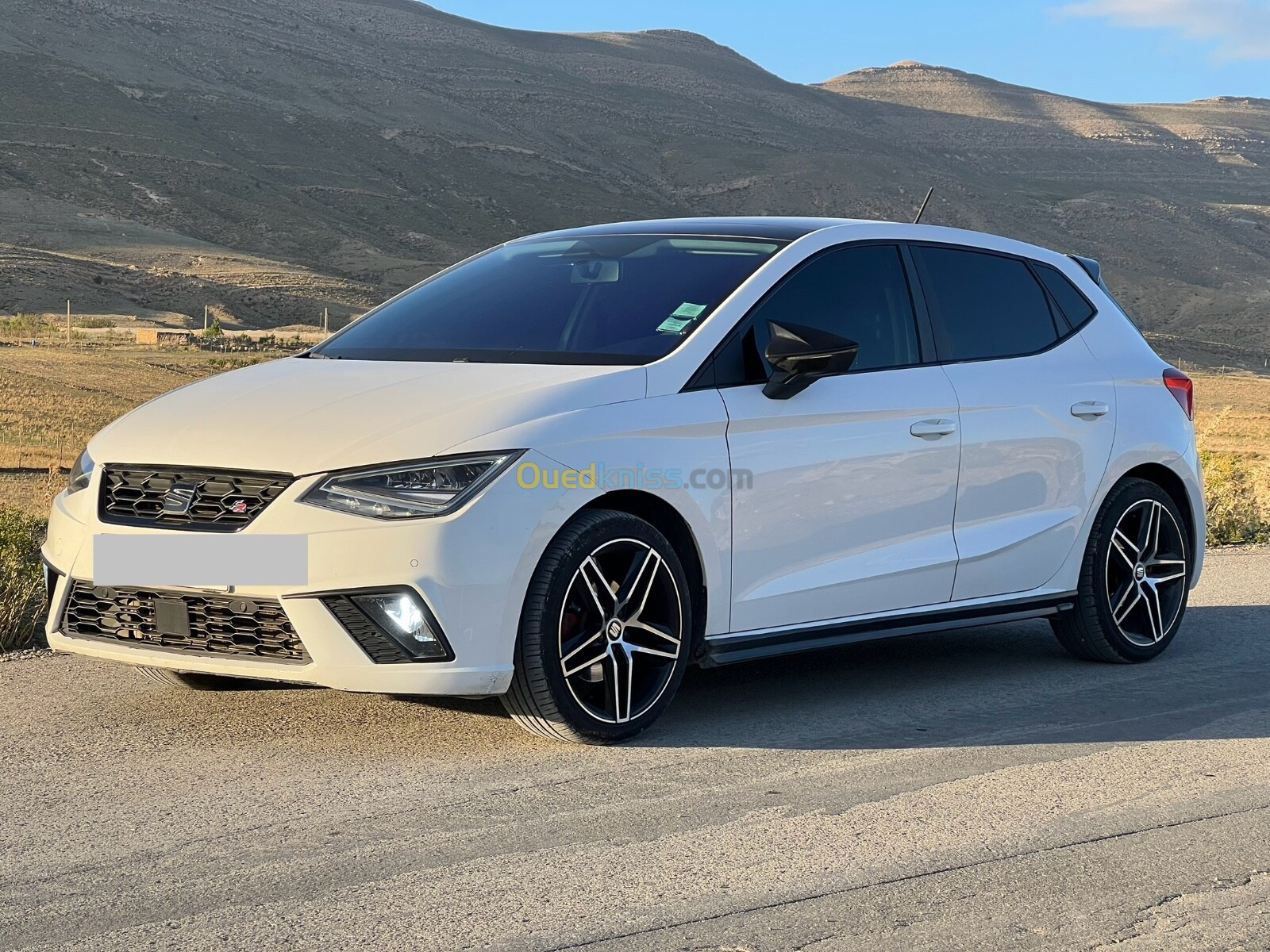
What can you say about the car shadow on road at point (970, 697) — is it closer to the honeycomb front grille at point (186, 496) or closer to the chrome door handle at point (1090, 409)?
the chrome door handle at point (1090, 409)

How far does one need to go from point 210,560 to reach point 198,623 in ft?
0.71

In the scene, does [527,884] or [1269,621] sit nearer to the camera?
[527,884]

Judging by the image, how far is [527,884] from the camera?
164 inches

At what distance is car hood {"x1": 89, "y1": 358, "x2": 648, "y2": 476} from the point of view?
5.07 meters

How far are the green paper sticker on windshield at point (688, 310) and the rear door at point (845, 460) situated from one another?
152mm

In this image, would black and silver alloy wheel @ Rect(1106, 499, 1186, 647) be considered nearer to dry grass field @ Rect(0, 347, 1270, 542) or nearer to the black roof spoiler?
the black roof spoiler

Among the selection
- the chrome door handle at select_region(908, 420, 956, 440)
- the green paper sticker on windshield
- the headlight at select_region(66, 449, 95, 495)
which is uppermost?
the green paper sticker on windshield

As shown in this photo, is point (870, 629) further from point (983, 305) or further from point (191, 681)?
point (191, 681)

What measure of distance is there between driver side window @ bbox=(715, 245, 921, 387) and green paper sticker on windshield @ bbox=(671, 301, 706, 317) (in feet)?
0.50

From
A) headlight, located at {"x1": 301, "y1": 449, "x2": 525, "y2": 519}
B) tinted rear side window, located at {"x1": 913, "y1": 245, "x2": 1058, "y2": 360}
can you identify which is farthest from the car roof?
headlight, located at {"x1": 301, "y1": 449, "x2": 525, "y2": 519}

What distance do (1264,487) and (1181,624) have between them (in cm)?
952

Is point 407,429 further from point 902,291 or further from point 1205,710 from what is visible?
point 1205,710

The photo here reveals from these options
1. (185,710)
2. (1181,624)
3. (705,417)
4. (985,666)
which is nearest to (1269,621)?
(1181,624)

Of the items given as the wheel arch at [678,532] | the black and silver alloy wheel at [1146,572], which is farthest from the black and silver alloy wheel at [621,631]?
the black and silver alloy wheel at [1146,572]
